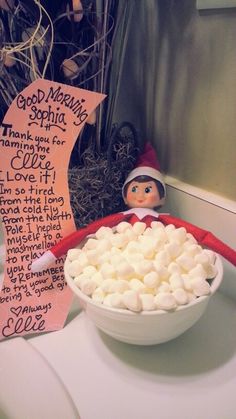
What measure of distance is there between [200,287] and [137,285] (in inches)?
3.0

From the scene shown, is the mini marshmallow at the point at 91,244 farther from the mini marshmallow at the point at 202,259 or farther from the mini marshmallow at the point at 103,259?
the mini marshmallow at the point at 202,259

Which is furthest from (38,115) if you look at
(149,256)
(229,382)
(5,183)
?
(229,382)

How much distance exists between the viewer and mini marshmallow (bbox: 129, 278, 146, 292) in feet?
1.41

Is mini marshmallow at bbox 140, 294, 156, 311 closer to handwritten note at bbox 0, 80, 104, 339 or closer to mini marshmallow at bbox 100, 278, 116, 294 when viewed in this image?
mini marshmallow at bbox 100, 278, 116, 294

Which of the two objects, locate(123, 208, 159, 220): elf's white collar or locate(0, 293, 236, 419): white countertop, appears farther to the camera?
locate(123, 208, 159, 220): elf's white collar

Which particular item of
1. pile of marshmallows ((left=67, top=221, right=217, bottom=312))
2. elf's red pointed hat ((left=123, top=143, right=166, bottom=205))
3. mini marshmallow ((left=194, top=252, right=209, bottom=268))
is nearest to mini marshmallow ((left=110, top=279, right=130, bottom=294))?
pile of marshmallows ((left=67, top=221, right=217, bottom=312))

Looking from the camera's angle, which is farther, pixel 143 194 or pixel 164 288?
pixel 143 194

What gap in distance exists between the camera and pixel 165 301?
0.41 m

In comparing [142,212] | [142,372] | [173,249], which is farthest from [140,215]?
[142,372]

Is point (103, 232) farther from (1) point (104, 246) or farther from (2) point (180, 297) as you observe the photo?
(2) point (180, 297)

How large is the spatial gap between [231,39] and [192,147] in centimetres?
18

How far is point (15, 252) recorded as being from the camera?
53 cm

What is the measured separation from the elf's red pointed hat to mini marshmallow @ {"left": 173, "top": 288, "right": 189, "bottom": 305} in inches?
7.9

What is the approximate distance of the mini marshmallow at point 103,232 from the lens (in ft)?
1.72
